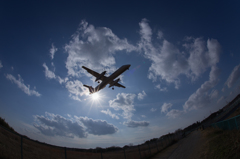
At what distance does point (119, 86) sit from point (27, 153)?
31.4 metres

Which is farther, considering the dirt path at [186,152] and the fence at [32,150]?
the dirt path at [186,152]

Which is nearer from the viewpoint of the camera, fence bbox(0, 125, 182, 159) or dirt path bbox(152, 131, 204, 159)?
fence bbox(0, 125, 182, 159)

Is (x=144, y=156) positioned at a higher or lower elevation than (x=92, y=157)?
lower

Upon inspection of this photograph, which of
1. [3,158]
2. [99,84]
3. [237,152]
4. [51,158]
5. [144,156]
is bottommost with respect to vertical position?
[144,156]

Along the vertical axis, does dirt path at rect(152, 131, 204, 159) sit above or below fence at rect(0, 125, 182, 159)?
below

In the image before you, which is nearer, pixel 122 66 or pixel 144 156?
pixel 144 156

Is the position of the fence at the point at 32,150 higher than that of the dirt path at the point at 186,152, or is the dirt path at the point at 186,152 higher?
the fence at the point at 32,150

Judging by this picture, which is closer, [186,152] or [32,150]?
[32,150]

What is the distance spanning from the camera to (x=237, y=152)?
5.26 meters

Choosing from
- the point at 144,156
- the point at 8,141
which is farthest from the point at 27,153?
the point at 144,156

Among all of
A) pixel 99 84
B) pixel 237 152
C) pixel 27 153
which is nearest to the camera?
pixel 237 152

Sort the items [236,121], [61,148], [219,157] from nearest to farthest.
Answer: [219,157]
[61,148]
[236,121]

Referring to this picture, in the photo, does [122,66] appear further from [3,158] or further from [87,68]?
[3,158]

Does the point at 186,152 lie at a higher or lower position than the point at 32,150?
lower
